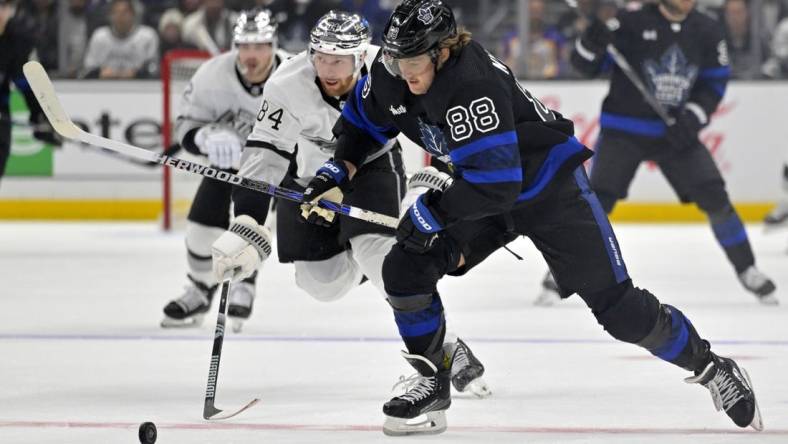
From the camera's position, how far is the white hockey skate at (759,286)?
5.89 m

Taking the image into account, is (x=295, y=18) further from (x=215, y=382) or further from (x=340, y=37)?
(x=215, y=382)

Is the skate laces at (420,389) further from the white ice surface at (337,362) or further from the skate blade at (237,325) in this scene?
the skate blade at (237,325)

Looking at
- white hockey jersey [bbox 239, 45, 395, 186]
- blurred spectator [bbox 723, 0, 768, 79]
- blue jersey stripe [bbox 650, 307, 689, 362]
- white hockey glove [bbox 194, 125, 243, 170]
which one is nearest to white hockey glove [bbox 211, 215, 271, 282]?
white hockey jersey [bbox 239, 45, 395, 186]

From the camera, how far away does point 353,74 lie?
164 inches

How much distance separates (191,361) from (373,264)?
29.2 inches

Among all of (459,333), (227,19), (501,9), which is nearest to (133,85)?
(227,19)

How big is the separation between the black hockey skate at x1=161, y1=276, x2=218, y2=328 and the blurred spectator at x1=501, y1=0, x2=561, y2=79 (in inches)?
181

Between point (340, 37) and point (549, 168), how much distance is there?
941 millimetres

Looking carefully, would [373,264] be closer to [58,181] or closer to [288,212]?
[288,212]

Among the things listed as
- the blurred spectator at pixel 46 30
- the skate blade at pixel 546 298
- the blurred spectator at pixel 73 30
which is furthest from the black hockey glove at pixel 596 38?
the blurred spectator at pixel 46 30

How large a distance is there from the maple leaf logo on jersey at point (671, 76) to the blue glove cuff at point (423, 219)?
3227 mm

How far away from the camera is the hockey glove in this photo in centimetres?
360

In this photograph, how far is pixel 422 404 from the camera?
3373mm

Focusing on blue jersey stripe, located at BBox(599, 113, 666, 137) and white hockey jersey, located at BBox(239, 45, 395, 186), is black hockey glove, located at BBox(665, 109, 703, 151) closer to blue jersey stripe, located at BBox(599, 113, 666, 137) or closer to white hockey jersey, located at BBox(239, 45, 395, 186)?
blue jersey stripe, located at BBox(599, 113, 666, 137)
